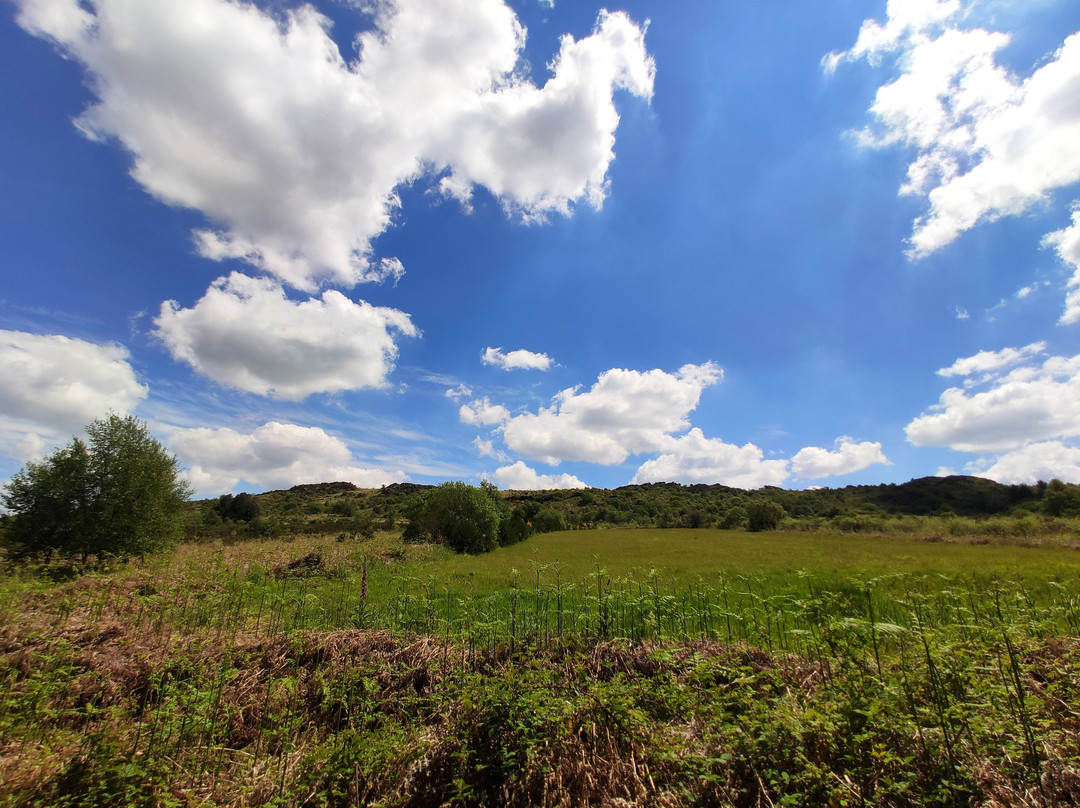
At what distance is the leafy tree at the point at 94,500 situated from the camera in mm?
19906

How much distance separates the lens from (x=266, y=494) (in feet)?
340

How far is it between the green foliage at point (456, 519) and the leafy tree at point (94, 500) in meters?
22.2

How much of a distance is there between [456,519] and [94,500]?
1097 inches

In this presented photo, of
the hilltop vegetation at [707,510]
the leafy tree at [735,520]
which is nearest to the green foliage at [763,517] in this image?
the hilltop vegetation at [707,510]

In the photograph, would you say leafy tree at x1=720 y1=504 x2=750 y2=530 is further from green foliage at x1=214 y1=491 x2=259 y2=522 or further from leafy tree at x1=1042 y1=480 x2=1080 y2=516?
green foliage at x1=214 y1=491 x2=259 y2=522

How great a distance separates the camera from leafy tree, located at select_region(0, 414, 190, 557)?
784 inches

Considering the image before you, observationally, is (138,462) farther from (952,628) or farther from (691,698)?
(952,628)

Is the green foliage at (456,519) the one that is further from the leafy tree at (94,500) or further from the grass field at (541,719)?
the grass field at (541,719)

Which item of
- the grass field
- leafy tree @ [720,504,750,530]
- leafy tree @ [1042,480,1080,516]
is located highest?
leafy tree @ [1042,480,1080,516]

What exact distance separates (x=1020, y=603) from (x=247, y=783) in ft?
38.2

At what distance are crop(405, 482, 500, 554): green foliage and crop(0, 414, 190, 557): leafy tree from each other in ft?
72.7

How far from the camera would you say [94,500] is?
2106cm

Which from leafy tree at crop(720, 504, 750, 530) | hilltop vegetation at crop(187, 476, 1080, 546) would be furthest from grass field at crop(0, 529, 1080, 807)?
leafy tree at crop(720, 504, 750, 530)

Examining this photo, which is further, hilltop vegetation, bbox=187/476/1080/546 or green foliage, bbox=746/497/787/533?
green foliage, bbox=746/497/787/533
